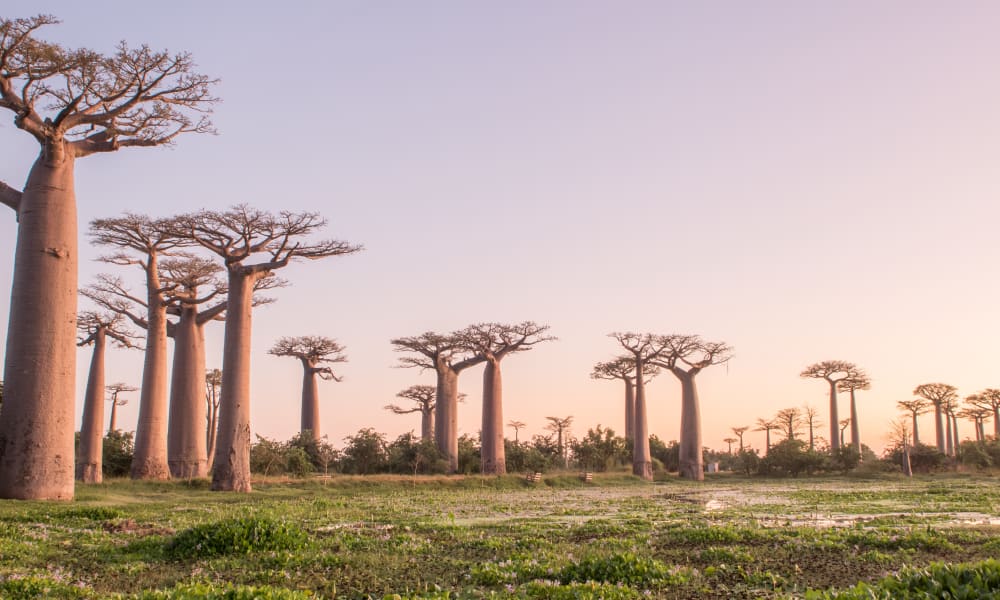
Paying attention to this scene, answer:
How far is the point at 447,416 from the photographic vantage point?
172ft

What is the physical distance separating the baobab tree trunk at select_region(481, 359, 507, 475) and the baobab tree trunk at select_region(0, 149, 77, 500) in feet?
97.4

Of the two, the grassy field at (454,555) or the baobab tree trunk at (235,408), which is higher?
the baobab tree trunk at (235,408)

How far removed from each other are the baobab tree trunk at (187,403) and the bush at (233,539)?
27.6 meters

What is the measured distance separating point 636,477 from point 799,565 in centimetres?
4102

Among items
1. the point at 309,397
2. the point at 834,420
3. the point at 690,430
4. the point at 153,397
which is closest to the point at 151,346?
the point at 153,397

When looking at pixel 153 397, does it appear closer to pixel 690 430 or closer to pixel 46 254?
pixel 46 254

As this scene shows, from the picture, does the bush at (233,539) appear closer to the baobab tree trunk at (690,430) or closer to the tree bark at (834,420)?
the baobab tree trunk at (690,430)

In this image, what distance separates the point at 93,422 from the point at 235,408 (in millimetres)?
9880

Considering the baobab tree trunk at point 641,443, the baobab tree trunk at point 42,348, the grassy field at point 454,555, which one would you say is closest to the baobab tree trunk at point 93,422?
the baobab tree trunk at point 42,348

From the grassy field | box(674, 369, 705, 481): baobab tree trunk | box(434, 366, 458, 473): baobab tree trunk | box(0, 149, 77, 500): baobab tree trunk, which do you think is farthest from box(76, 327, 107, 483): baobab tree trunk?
box(674, 369, 705, 481): baobab tree trunk

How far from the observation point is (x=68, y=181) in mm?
22109

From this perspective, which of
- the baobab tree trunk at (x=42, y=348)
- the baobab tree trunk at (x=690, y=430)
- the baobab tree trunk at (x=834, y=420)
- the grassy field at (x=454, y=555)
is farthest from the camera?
the baobab tree trunk at (x=834, y=420)

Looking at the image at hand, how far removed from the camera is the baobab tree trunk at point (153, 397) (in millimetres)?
33500

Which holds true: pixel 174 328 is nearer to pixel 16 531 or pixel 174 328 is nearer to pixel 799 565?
pixel 16 531
